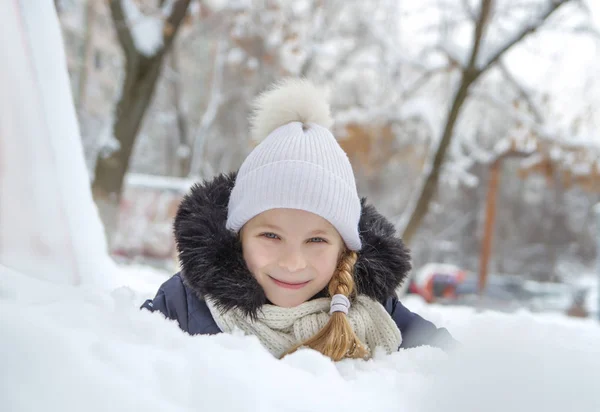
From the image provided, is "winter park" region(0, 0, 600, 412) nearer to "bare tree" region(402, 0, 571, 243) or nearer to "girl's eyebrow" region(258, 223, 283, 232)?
Answer: "girl's eyebrow" region(258, 223, 283, 232)

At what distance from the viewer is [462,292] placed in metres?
15.2

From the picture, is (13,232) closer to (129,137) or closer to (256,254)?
(256,254)

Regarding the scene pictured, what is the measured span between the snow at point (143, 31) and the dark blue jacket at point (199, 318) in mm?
3831

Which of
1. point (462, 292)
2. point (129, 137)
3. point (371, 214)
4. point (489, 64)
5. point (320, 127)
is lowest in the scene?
point (371, 214)

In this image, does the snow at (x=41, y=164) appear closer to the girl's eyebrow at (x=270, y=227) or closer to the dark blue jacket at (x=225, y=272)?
the dark blue jacket at (x=225, y=272)

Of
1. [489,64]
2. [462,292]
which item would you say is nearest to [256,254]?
[489,64]

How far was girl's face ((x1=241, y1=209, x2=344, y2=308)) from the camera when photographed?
1.49 m

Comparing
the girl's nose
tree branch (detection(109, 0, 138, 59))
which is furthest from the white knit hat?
tree branch (detection(109, 0, 138, 59))

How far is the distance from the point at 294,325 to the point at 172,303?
1.25ft

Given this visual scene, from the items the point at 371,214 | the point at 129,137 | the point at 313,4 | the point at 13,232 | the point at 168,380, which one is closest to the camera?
the point at 168,380

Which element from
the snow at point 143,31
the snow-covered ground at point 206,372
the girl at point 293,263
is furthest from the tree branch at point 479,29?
the snow-covered ground at point 206,372

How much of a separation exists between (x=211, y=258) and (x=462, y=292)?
14.5 meters

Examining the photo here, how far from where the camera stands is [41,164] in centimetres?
125

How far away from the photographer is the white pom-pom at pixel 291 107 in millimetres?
1825
